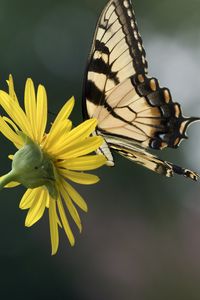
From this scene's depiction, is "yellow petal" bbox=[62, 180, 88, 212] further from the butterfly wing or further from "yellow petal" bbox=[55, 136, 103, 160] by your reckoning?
the butterfly wing

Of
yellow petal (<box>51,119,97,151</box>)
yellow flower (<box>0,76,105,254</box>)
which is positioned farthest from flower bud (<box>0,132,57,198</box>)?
yellow petal (<box>51,119,97,151</box>)

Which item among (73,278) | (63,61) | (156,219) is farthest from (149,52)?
(73,278)

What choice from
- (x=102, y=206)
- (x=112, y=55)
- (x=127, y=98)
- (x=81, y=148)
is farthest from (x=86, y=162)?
(x=102, y=206)

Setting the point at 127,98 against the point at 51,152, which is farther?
the point at 127,98

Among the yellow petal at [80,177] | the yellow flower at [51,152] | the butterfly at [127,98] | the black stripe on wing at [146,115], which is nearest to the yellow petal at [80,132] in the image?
the yellow flower at [51,152]

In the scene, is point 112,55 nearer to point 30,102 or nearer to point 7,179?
point 30,102
